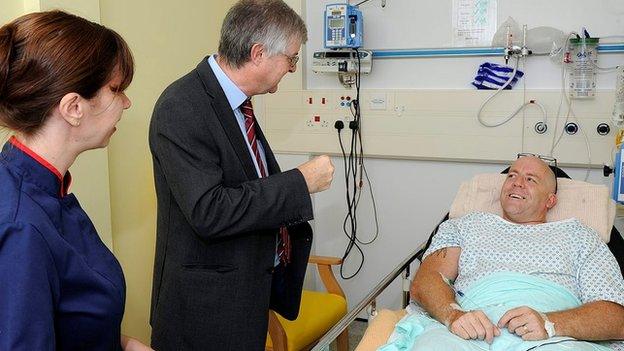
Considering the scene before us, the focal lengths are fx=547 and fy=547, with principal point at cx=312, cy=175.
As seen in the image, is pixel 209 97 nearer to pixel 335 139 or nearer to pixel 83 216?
pixel 83 216

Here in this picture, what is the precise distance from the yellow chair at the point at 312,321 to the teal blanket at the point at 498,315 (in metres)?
0.65

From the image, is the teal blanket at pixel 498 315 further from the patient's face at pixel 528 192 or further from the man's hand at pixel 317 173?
the man's hand at pixel 317 173

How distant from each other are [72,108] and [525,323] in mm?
1406

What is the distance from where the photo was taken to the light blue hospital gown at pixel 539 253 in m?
1.94

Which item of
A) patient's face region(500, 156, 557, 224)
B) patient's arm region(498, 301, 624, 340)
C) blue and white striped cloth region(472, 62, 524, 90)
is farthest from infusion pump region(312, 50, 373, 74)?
patient's arm region(498, 301, 624, 340)

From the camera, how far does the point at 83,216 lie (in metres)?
1.07

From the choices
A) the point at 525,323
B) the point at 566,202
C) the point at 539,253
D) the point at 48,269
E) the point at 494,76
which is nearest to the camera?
the point at 48,269

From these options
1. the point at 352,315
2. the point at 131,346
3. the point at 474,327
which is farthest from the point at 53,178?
the point at 474,327

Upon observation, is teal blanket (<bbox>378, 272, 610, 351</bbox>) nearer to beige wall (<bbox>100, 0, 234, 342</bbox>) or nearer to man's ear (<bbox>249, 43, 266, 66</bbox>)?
man's ear (<bbox>249, 43, 266, 66</bbox>)

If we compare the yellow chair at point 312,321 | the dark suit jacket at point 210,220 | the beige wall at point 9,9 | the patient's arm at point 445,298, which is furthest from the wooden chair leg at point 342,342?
the beige wall at point 9,9

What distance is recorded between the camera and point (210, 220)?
5.14ft

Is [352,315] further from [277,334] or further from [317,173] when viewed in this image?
[277,334]

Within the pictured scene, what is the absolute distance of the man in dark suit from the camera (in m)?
1.58

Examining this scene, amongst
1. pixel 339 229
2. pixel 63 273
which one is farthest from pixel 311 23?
pixel 63 273
